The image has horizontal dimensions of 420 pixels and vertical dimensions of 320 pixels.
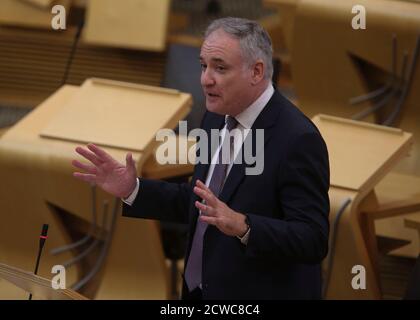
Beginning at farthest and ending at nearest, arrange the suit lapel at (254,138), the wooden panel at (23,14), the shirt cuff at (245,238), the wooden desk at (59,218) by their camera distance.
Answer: the wooden panel at (23,14) → the wooden desk at (59,218) → the suit lapel at (254,138) → the shirt cuff at (245,238)

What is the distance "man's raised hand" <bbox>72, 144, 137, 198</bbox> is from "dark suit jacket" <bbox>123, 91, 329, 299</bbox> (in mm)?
54

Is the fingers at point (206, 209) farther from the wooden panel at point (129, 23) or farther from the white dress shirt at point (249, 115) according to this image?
the wooden panel at point (129, 23)

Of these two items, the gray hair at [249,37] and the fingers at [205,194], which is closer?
the fingers at [205,194]

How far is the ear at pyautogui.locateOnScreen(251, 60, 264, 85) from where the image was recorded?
1.73 m

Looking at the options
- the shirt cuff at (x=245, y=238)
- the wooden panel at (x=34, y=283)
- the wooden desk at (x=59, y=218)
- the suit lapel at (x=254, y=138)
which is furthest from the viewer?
the wooden desk at (x=59, y=218)

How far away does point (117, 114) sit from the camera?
2883 millimetres

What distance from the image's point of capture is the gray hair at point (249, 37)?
5.63 ft

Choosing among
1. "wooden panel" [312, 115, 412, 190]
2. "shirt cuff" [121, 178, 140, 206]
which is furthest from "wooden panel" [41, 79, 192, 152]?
"shirt cuff" [121, 178, 140, 206]

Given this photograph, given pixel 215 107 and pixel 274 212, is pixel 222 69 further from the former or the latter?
pixel 274 212

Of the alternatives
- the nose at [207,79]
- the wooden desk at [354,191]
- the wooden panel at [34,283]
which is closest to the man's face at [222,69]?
the nose at [207,79]

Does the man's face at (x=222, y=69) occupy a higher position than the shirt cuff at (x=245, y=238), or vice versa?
the man's face at (x=222, y=69)

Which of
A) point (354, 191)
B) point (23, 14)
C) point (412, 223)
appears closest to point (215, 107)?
point (354, 191)

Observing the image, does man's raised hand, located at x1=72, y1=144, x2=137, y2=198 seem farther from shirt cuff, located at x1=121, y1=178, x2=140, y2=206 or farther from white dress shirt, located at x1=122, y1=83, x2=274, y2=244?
white dress shirt, located at x1=122, y1=83, x2=274, y2=244

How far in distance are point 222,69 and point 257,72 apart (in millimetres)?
62
